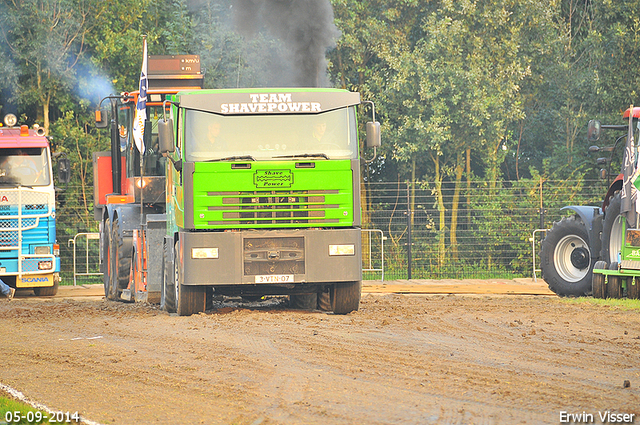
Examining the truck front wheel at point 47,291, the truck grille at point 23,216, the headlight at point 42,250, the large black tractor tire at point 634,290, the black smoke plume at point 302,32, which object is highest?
the black smoke plume at point 302,32

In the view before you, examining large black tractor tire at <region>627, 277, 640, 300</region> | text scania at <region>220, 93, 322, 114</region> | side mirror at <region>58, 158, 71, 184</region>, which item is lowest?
large black tractor tire at <region>627, 277, 640, 300</region>

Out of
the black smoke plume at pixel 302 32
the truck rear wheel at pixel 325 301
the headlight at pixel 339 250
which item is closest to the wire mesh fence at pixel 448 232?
the black smoke plume at pixel 302 32

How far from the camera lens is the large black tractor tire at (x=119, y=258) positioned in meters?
18.2

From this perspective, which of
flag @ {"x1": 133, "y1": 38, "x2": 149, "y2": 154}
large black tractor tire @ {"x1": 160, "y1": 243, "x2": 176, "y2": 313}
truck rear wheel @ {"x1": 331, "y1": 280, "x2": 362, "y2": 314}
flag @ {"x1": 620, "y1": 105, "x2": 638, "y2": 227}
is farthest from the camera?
flag @ {"x1": 133, "y1": 38, "x2": 149, "y2": 154}

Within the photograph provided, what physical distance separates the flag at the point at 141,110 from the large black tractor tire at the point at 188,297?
4.29 meters

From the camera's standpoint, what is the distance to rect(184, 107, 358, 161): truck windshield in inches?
532

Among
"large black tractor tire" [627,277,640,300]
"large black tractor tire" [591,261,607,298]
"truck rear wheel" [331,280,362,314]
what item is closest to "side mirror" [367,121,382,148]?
→ "truck rear wheel" [331,280,362,314]

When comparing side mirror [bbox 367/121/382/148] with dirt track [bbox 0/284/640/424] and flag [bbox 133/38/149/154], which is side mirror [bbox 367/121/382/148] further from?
flag [bbox 133/38/149/154]

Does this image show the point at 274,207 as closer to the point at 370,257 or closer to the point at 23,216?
the point at 23,216

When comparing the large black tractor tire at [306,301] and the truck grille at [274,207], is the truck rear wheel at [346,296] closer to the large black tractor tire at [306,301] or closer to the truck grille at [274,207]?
the truck grille at [274,207]

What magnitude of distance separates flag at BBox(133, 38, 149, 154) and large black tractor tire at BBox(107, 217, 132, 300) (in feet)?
5.15

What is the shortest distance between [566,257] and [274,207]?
7.54 meters

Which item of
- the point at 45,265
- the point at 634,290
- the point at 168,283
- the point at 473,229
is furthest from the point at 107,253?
the point at 634,290

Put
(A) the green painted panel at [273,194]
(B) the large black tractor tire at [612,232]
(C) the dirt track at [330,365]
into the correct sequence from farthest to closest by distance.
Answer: (B) the large black tractor tire at [612,232]
(A) the green painted panel at [273,194]
(C) the dirt track at [330,365]
